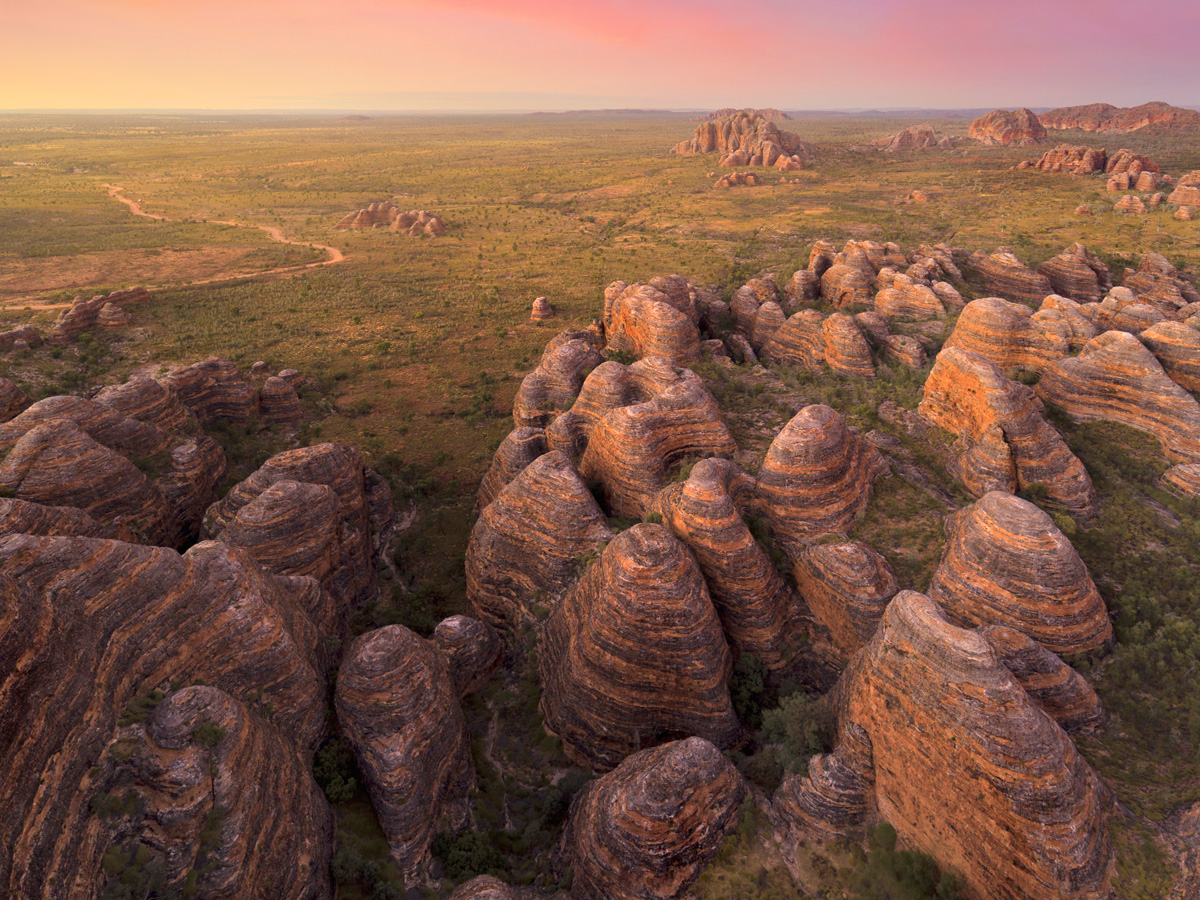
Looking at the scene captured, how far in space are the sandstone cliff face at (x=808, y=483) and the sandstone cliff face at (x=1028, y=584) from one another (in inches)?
222

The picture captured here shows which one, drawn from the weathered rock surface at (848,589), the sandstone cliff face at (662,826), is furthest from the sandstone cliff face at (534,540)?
the sandstone cliff face at (662,826)

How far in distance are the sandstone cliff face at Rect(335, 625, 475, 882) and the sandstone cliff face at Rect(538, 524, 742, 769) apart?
5307 millimetres

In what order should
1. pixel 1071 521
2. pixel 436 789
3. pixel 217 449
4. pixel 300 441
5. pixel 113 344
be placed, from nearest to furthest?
pixel 436 789
pixel 1071 521
pixel 217 449
pixel 300 441
pixel 113 344

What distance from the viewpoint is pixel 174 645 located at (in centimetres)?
1705

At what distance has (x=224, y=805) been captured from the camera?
46.9 feet

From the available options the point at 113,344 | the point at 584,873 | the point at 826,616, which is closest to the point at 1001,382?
the point at 826,616

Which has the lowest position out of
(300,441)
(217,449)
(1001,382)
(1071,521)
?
(300,441)

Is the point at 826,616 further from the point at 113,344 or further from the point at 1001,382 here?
the point at 113,344

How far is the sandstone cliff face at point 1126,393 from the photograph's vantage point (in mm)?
29719

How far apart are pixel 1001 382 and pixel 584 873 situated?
1178 inches

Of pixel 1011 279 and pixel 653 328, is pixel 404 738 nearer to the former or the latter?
pixel 653 328

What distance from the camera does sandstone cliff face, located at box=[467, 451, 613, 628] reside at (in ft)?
86.0

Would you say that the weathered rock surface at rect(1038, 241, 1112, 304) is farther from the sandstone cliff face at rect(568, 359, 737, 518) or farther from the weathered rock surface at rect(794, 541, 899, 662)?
the weathered rock surface at rect(794, 541, 899, 662)

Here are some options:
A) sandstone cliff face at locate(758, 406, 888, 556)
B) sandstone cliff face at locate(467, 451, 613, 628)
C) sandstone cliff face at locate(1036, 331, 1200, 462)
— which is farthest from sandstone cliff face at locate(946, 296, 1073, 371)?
sandstone cliff face at locate(467, 451, 613, 628)
